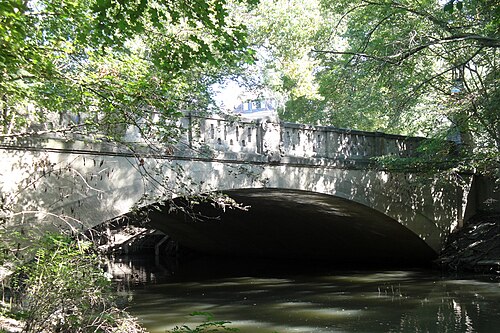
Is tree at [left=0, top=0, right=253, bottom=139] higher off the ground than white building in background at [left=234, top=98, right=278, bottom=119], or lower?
lower

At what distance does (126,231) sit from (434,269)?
1291 cm

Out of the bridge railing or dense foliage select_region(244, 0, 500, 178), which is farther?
the bridge railing

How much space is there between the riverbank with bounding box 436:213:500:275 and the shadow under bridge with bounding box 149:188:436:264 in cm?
57

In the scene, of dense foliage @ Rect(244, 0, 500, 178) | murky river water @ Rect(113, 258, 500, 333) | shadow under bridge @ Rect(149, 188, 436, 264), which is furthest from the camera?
shadow under bridge @ Rect(149, 188, 436, 264)

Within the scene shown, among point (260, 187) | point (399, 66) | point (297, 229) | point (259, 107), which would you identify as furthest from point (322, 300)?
point (259, 107)

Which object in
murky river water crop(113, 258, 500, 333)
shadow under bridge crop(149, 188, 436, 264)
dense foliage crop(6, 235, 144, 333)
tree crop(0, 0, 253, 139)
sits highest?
tree crop(0, 0, 253, 139)

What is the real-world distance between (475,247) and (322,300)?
519cm

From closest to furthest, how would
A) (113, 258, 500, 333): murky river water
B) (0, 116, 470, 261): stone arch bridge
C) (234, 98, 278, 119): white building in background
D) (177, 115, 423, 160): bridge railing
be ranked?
(0, 116, 470, 261): stone arch bridge < (113, 258, 500, 333): murky river water < (177, 115, 423, 160): bridge railing < (234, 98, 278, 119): white building in background

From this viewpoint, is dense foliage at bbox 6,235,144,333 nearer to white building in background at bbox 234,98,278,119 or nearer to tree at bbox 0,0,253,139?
tree at bbox 0,0,253,139

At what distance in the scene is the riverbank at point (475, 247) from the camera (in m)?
12.5

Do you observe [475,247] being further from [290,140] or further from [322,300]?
[290,140]

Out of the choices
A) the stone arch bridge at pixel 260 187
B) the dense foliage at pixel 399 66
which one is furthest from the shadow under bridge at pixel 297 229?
the dense foliage at pixel 399 66

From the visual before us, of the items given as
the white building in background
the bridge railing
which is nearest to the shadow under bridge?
the bridge railing

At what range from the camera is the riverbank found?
12.5m
